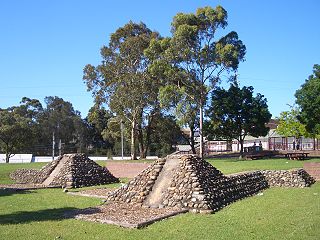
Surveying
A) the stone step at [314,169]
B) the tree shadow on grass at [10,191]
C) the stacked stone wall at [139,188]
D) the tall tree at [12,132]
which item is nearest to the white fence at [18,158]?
the tall tree at [12,132]

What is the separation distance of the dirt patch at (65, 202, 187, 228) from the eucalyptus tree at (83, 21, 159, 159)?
74.9 feet

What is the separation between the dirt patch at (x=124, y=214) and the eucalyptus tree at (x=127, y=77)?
2282 centimetres

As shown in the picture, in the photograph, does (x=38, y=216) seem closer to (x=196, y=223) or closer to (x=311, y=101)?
(x=196, y=223)

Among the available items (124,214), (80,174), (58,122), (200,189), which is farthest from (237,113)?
(58,122)

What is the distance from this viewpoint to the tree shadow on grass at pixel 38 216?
11523 mm

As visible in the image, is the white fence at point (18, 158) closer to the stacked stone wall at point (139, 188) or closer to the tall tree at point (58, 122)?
the tall tree at point (58, 122)

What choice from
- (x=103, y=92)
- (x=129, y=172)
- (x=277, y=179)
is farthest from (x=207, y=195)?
Answer: (x=103, y=92)

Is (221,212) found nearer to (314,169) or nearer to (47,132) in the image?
(314,169)

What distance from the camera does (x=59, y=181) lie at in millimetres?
22156

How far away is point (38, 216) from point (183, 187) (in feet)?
16.6

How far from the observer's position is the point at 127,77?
36.2 meters

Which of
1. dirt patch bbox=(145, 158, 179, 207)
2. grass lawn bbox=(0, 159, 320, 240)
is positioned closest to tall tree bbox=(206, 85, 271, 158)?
grass lawn bbox=(0, 159, 320, 240)

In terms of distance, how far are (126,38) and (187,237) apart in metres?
30.3

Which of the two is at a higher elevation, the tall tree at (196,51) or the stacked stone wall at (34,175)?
the tall tree at (196,51)
